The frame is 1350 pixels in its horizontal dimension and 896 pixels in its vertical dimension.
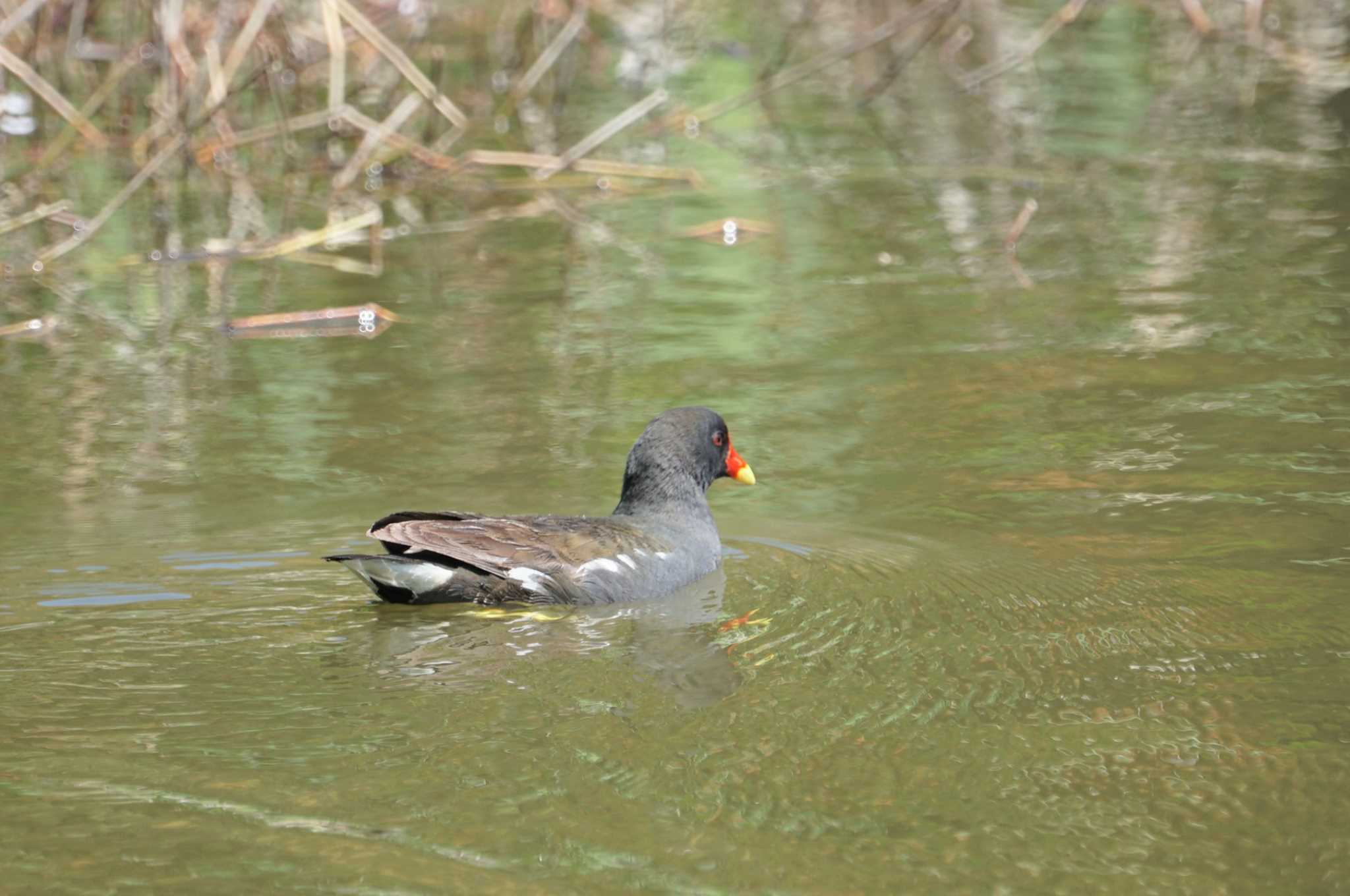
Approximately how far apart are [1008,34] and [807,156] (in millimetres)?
4642

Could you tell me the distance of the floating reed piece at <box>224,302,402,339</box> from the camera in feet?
28.8

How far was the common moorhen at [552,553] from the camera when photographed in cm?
548

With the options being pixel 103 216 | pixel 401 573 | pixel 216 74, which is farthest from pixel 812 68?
pixel 401 573

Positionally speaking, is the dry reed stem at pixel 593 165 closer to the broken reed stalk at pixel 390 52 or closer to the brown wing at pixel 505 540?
the broken reed stalk at pixel 390 52

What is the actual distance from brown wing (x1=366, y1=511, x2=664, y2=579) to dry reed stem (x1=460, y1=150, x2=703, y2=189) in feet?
18.4

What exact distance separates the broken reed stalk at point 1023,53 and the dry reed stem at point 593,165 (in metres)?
2.34

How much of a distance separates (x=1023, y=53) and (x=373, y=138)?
4448 millimetres

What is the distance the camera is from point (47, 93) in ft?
34.8

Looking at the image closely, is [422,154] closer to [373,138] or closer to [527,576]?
[373,138]

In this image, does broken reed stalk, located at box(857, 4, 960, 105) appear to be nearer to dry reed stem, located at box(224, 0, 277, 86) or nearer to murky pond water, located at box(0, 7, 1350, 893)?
murky pond water, located at box(0, 7, 1350, 893)

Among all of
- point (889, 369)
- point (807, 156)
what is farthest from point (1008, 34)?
point (889, 369)

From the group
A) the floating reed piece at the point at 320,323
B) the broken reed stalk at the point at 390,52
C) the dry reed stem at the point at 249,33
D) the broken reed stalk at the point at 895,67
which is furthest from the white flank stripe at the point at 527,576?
the broken reed stalk at the point at 895,67

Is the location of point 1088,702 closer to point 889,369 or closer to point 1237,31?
point 889,369

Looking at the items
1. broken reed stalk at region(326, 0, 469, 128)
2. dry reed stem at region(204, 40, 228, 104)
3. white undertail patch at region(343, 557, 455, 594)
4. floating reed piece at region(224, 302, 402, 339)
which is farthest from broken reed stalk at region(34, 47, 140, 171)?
white undertail patch at region(343, 557, 455, 594)
